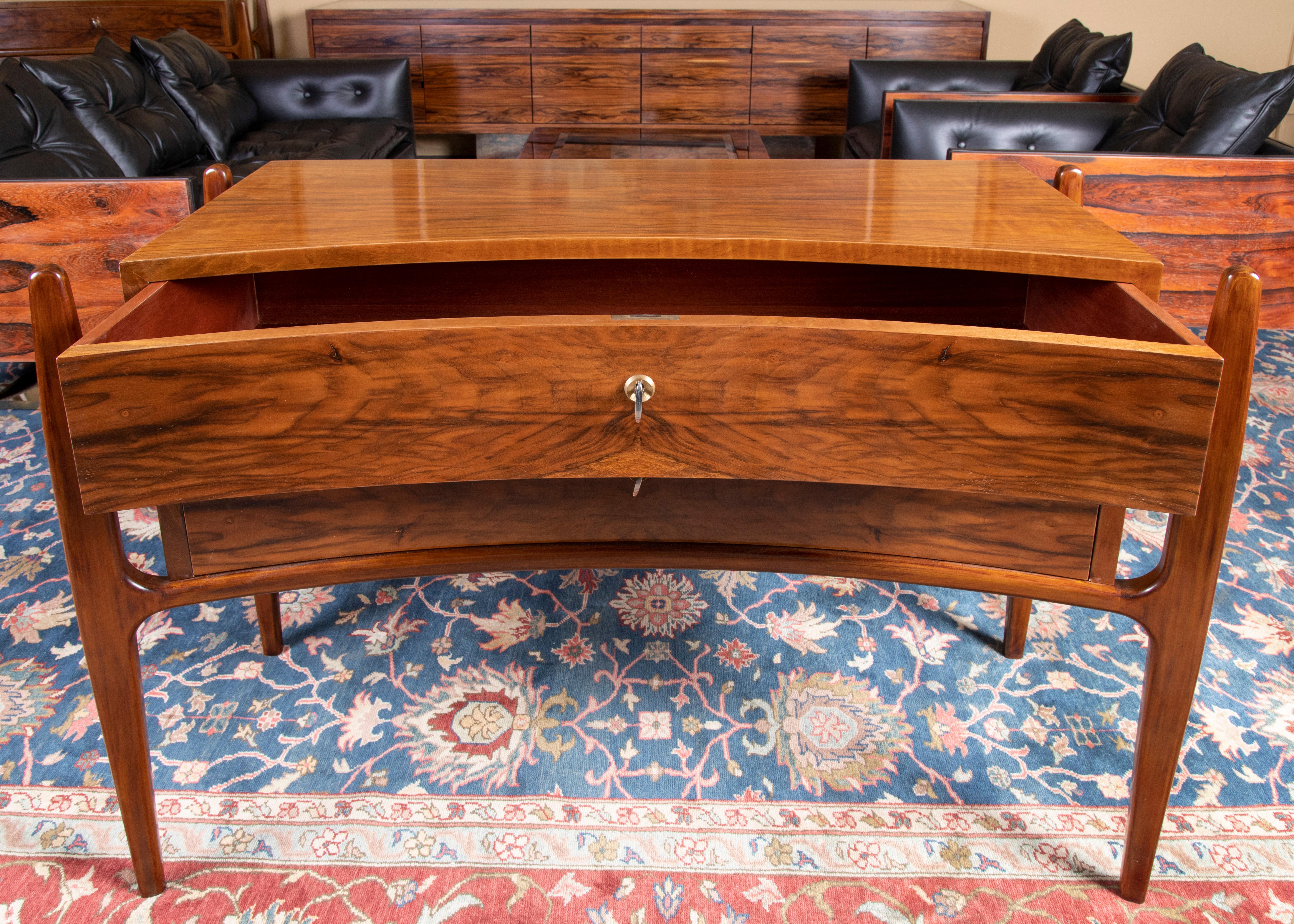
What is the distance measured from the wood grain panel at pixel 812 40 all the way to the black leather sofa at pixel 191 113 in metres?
1.85

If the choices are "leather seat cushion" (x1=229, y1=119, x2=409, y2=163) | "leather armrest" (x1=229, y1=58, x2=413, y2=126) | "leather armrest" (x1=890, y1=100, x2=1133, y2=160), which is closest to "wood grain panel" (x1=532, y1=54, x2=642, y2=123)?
"leather armrest" (x1=229, y1=58, x2=413, y2=126)

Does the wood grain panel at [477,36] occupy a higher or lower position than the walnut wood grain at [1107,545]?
higher

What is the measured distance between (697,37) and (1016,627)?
4.24 m

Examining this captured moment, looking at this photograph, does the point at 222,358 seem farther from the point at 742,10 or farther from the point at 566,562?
the point at 742,10

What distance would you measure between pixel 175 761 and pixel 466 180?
90 cm

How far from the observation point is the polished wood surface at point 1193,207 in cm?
227

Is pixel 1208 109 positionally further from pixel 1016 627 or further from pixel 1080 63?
pixel 1016 627

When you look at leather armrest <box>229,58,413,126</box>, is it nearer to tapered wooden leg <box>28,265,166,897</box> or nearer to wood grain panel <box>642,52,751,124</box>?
wood grain panel <box>642,52,751,124</box>

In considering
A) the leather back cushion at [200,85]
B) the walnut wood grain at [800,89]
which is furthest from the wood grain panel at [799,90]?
the leather back cushion at [200,85]

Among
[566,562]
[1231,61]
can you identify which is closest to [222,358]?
[566,562]

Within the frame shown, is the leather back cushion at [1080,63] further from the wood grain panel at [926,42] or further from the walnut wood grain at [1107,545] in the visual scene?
the walnut wood grain at [1107,545]

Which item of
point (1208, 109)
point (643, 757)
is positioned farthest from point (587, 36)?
point (643, 757)

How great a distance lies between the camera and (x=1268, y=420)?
2.49 m

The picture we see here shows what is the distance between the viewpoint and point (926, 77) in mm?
4168
